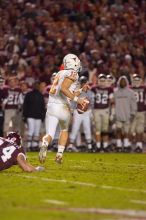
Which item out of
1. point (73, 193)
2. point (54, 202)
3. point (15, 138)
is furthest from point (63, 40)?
point (54, 202)

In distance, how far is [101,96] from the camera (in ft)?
61.9

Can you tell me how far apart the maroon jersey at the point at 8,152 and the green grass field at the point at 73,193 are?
19cm

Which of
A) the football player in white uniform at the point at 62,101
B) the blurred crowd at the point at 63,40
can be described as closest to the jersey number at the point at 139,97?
the blurred crowd at the point at 63,40

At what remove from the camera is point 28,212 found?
23.2ft

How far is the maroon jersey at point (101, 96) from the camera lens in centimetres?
1886

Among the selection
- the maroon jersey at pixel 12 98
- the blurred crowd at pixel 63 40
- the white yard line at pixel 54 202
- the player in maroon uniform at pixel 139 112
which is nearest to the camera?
the white yard line at pixel 54 202

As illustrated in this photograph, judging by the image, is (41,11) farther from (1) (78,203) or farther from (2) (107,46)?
(1) (78,203)

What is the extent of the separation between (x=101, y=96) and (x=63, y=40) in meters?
3.37

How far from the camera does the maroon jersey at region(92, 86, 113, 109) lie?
742 inches

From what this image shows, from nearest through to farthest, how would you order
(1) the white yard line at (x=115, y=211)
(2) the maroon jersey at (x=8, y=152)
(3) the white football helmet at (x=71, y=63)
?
(1) the white yard line at (x=115, y=211)
(2) the maroon jersey at (x=8, y=152)
(3) the white football helmet at (x=71, y=63)

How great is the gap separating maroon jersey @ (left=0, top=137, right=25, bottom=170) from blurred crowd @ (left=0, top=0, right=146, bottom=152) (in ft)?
25.7

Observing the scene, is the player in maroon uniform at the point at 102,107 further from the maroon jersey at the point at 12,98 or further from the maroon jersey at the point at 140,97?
the maroon jersey at the point at 12,98

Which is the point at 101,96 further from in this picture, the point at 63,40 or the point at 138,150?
the point at 63,40

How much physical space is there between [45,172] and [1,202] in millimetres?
3317
